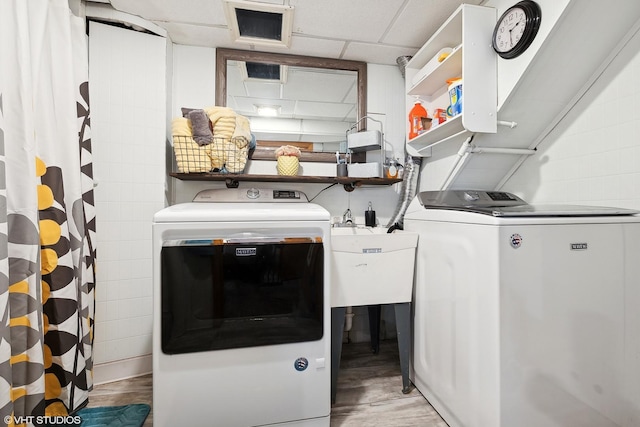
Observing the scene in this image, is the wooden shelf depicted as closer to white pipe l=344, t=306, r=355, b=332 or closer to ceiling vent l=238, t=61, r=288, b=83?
ceiling vent l=238, t=61, r=288, b=83

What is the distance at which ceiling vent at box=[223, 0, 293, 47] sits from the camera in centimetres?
156

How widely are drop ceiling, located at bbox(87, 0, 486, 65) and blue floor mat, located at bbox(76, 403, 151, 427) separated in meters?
2.23

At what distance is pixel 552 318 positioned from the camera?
1023 millimetres

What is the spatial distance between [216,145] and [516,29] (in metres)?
1.67

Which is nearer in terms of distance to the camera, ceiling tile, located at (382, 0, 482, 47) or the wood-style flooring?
the wood-style flooring

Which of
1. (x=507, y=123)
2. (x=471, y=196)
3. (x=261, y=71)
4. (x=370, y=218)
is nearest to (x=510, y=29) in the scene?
(x=507, y=123)

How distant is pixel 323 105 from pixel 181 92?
3.41 feet

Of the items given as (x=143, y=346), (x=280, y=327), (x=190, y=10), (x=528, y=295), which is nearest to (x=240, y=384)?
(x=280, y=327)

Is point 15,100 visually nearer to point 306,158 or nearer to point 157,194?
point 157,194

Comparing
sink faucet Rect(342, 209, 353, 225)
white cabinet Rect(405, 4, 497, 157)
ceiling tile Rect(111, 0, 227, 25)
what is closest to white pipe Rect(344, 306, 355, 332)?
sink faucet Rect(342, 209, 353, 225)

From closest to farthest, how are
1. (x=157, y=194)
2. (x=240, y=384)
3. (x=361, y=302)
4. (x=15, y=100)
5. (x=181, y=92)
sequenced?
(x=15, y=100), (x=240, y=384), (x=361, y=302), (x=157, y=194), (x=181, y=92)

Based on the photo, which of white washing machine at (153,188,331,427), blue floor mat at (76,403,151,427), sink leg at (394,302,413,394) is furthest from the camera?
sink leg at (394,302,413,394)

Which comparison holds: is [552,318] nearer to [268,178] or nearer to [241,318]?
[241,318]

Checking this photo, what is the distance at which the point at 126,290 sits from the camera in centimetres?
163
